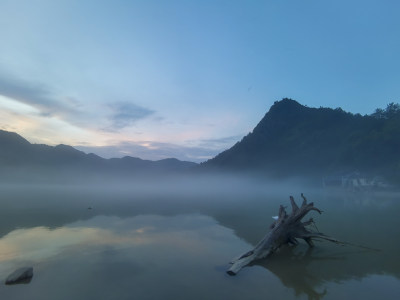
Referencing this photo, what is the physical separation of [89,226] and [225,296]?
1761 cm

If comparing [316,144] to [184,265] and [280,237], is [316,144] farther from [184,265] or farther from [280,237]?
[184,265]

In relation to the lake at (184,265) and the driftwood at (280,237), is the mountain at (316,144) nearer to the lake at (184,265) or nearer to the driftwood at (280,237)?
the driftwood at (280,237)

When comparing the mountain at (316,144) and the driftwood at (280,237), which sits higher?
the mountain at (316,144)

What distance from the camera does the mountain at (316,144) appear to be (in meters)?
78.2

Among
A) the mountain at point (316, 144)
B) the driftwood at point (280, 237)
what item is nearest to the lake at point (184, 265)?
the driftwood at point (280, 237)

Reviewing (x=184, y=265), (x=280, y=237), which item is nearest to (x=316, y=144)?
(x=280, y=237)

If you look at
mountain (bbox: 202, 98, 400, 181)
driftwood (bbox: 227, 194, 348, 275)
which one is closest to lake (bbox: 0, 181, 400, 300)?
driftwood (bbox: 227, 194, 348, 275)

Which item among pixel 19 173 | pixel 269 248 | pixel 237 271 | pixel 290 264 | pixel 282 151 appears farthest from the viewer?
pixel 19 173

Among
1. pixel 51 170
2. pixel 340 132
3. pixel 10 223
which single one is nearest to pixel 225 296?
pixel 10 223

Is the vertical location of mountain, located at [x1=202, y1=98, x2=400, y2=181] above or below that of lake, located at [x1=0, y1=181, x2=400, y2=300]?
above

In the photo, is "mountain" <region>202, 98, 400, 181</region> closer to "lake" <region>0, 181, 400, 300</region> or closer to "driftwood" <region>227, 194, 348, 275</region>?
"driftwood" <region>227, 194, 348, 275</region>

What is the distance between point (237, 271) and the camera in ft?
35.6

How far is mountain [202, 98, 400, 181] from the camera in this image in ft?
257

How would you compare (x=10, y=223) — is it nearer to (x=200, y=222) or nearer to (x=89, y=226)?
(x=89, y=226)
